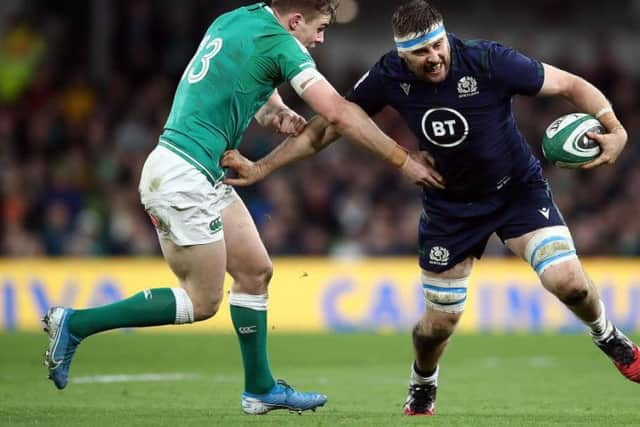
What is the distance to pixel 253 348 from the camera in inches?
309

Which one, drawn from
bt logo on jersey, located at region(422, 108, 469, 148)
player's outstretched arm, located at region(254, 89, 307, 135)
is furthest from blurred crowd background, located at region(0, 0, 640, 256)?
bt logo on jersey, located at region(422, 108, 469, 148)

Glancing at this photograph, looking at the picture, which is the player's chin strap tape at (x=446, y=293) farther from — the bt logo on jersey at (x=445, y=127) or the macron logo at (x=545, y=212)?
the bt logo on jersey at (x=445, y=127)

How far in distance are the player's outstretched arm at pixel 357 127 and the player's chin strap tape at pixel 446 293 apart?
0.89 metres

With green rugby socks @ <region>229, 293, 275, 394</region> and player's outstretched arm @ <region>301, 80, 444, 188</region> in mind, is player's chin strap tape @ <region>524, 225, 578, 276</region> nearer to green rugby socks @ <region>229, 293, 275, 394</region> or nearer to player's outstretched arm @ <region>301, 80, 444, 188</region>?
player's outstretched arm @ <region>301, 80, 444, 188</region>

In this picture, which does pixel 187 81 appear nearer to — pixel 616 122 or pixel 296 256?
pixel 616 122

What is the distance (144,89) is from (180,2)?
2572 mm

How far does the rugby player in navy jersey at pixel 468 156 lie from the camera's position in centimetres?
742

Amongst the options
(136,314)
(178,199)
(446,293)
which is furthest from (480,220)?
(136,314)

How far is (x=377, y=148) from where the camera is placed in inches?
286

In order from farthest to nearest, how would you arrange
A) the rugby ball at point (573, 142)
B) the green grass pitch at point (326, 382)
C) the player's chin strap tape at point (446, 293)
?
the player's chin strap tape at point (446, 293)
the rugby ball at point (573, 142)
the green grass pitch at point (326, 382)

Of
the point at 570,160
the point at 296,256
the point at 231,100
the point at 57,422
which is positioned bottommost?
the point at 296,256

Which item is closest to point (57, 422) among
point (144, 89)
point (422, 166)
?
point (422, 166)

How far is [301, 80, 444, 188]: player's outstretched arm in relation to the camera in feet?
23.5

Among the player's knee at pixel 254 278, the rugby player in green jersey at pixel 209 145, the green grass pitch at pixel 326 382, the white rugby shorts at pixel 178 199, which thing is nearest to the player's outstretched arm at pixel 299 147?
the rugby player in green jersey at pixel 209 145
